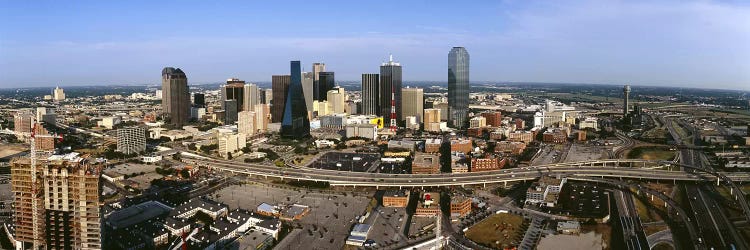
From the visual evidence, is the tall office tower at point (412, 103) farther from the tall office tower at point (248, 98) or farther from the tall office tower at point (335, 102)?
the tall office tower at point (248, 98)

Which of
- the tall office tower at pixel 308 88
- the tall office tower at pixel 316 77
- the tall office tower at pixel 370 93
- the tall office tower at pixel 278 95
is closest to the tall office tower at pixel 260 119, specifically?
the tall office tower at pixel 278 95

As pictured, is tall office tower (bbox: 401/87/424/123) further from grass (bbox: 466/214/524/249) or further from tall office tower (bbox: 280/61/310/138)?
grass (bbox: 466/214/524/249)

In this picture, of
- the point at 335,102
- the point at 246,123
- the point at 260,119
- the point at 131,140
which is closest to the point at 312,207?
the point at 131,140

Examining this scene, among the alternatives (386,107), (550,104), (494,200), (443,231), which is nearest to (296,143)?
(386,107)

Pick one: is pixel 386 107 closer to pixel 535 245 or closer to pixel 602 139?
pixel 602 139

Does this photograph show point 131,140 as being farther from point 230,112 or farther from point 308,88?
point 308,88

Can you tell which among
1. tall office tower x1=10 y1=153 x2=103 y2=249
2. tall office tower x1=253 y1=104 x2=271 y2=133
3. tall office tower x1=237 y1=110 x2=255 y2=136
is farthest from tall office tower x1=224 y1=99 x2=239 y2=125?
tall office tower x1=10 y1=153 x2=103 y2=249

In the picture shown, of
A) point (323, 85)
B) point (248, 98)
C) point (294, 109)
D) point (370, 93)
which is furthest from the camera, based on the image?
point (323, 85)

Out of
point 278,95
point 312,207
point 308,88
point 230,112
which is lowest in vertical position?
point 312,207
